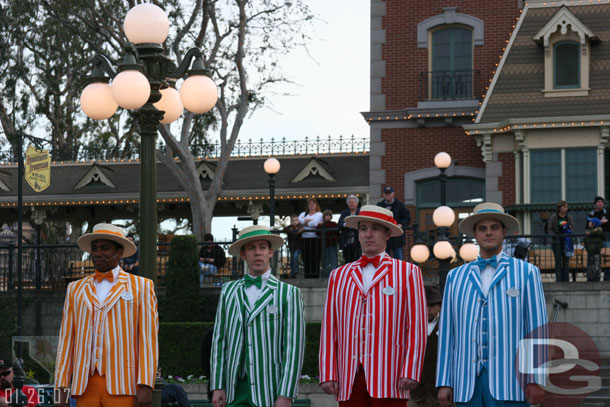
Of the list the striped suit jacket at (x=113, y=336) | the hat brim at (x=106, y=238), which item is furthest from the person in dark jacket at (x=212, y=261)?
the striped suit jacket at (x=113, y=336)

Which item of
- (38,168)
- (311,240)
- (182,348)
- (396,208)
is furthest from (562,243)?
(38,168)

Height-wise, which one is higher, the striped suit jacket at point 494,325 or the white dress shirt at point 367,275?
the white dress shirt at point 367,275

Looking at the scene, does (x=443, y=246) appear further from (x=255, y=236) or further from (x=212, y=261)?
(x=255, y=236)

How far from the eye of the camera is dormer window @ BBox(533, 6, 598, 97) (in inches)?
981

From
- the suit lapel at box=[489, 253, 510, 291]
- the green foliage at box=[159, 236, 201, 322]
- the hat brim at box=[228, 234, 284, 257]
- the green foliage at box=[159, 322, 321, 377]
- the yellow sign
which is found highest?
the yellow sign

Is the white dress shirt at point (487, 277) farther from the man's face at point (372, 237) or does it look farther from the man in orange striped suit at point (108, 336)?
the man in orange striped suit at point (108, 336)

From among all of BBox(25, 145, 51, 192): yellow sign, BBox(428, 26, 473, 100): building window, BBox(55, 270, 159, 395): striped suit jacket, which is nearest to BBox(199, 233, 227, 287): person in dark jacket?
BBox(25, 145, 51, 192): yellow sign

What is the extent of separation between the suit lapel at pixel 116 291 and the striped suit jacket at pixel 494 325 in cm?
226

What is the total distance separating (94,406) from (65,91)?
3696cm

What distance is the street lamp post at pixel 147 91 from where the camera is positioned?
10.7m

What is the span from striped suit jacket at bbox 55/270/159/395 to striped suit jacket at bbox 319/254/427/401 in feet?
4.10

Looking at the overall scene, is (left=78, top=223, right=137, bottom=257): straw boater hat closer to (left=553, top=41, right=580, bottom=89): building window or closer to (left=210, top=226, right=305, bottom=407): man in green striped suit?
(left=210, top=226, right=305, bottom=407): man in green striped suit

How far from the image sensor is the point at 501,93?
2525 cm

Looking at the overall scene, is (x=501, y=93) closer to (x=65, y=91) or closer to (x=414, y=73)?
(x=414, y=73)
